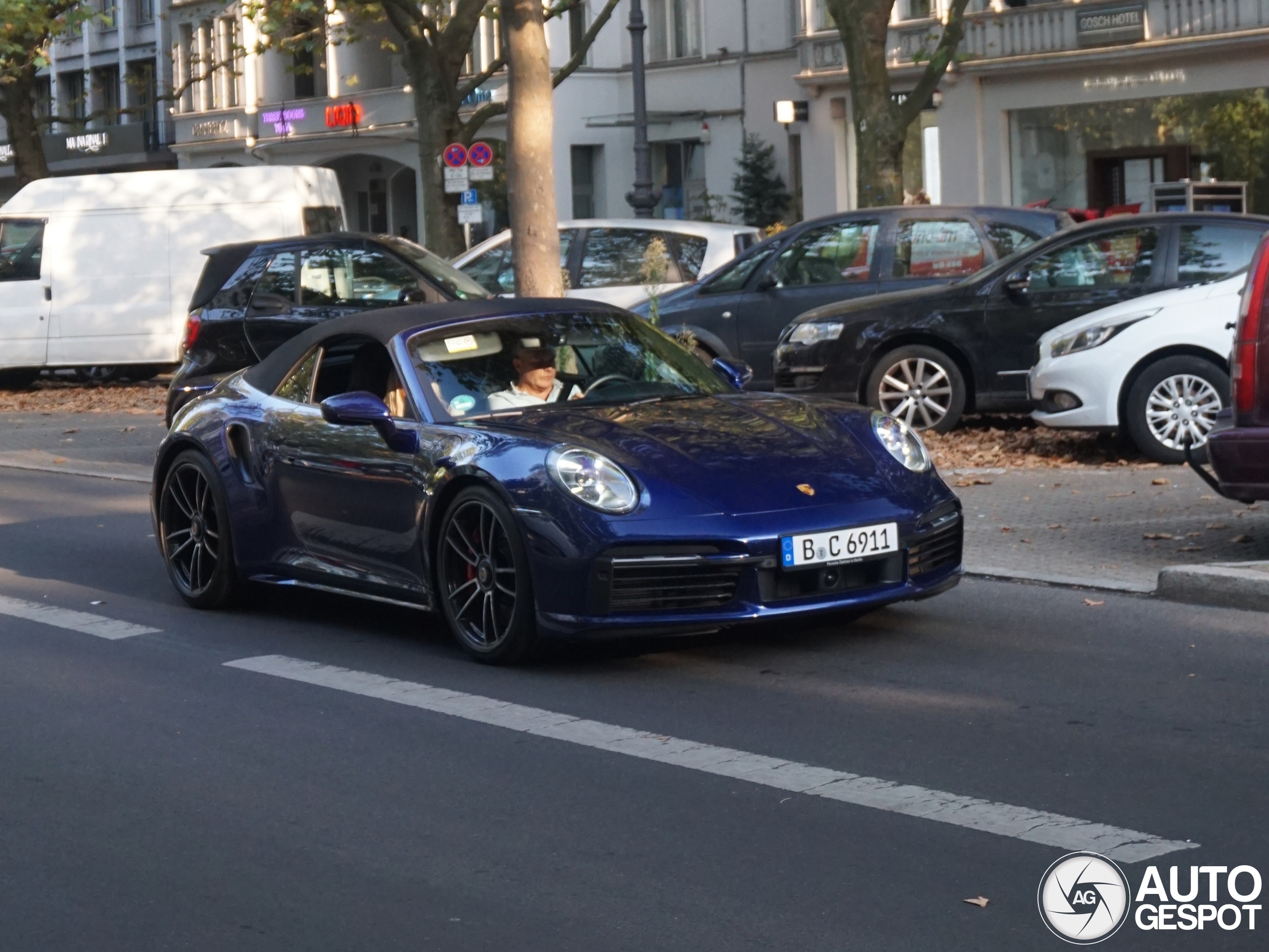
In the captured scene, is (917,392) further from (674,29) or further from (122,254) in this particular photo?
(674,29)

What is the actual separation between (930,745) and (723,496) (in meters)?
1.41

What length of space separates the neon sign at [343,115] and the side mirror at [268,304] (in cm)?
3314

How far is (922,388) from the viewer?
1467 centimetres

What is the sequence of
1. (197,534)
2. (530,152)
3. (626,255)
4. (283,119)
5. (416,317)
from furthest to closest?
1. (283,119)
2. (626,255)
3. (530,152)
4. (197,534)
5. (416,317)

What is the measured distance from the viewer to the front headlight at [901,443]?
7688 millimetres

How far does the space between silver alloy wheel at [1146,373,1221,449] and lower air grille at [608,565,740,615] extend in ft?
20.5

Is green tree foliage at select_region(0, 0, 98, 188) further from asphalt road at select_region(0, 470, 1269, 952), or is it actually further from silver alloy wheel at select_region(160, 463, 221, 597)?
asphalt road at select_region(0, 470, 1269, 952)

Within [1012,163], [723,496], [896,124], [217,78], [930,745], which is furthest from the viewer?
[217,78]

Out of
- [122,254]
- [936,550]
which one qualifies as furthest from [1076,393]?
[122,254]

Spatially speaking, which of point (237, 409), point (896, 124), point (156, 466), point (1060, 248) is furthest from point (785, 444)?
point (896, 124)

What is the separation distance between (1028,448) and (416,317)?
6.85m

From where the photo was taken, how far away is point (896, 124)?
22750mm

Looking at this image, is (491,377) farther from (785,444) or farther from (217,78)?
(217,78)

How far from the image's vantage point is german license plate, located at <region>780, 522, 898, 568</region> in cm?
706
